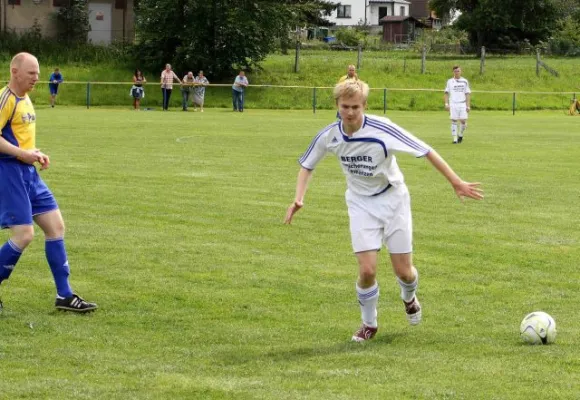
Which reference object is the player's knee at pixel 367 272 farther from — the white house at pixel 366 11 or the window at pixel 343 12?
the window at pixel 343 12

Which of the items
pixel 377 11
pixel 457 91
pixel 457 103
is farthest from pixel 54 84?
pixel 377 11

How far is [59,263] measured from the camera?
824 centimetres

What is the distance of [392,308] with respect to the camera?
8.49 m

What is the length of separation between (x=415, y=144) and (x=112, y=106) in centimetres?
3925

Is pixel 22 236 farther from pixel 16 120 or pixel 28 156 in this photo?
pixel 16 120

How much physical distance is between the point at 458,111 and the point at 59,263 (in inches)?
780

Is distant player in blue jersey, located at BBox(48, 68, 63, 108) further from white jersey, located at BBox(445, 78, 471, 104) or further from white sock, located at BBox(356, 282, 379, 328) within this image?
white sock, located at BBox(356, 282, 379, 328)

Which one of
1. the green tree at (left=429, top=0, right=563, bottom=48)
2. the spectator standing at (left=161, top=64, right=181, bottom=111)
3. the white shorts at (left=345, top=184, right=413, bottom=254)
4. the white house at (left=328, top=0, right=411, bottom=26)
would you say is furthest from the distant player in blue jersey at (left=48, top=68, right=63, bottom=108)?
the white house at (left=328, top=0, right=411, bottom=26)

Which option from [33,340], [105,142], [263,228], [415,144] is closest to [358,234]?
[415,144]

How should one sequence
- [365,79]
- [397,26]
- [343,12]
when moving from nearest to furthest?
[365,79]
[397,26]
[343,12]

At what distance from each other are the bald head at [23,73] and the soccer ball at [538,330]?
3.80 m

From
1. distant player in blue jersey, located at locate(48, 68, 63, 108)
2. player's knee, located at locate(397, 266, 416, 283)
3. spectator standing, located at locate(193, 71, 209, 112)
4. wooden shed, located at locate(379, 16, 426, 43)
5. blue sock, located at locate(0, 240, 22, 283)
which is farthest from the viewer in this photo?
wooden shed, located at locate(379, 16, 426, 43)

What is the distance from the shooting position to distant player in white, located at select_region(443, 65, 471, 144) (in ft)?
88.2

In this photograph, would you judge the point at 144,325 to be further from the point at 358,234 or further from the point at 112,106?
the point at 112,106
